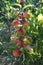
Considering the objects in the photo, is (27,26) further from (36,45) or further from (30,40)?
(36,45)

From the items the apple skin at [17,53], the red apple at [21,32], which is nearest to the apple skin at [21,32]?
the red apple at [21,32]

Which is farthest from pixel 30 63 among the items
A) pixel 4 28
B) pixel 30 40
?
pixel 4 28

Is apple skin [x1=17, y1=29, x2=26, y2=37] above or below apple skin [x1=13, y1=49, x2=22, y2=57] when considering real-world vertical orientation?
above

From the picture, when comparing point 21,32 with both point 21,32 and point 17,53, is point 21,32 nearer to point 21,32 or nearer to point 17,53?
point 21,32

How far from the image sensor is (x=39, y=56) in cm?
157

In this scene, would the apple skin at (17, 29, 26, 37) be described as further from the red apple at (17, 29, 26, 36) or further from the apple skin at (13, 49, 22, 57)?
the apple skin at (13, 49, 22, 57)

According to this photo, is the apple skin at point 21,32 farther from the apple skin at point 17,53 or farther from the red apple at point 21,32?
the apple skin at point 17,53

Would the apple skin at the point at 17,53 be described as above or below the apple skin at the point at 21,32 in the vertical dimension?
below

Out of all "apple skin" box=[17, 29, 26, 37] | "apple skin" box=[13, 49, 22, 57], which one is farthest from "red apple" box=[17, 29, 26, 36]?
"apple skin" box=[13, 49, 22, 57]

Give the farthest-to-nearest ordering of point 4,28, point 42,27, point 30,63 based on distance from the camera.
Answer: point 4,28
point 30,63
point 42,27

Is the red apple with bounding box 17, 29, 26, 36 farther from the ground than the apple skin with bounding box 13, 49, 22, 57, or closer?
farther from the ground

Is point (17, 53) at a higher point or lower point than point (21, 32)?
lower

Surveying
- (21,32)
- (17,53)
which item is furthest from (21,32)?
(17,53)

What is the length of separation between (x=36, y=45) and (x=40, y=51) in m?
0.05
